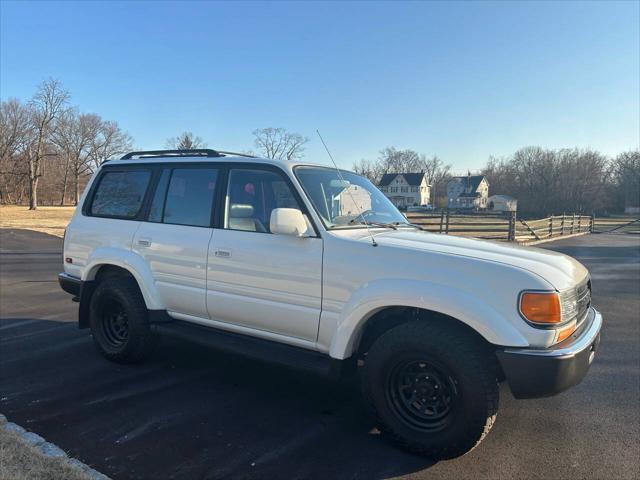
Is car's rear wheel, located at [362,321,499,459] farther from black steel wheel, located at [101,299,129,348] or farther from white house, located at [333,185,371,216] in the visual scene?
black steel wheel, located at [101,299,129,348]

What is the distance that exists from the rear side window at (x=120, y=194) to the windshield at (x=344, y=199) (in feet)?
6.14

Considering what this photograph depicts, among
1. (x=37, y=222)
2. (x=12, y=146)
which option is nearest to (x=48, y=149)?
(x=12, y=146)

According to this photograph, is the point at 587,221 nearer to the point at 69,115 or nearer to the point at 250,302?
the point at 250,302

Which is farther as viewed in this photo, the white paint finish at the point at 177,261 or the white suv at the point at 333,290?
the white paint finish at the point at 177,261

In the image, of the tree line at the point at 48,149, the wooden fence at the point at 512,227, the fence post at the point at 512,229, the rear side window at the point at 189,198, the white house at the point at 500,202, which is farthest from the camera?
the white house at the point at 500,202

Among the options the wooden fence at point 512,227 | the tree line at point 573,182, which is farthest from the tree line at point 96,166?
the wooden fence at point 512,227

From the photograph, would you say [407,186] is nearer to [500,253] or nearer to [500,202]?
[500,202]

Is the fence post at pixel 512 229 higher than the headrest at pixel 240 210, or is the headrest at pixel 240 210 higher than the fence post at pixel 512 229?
the headrest at pixel 240 210

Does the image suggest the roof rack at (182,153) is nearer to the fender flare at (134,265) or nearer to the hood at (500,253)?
the fender flare at (134,265)

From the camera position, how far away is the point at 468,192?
108 meters

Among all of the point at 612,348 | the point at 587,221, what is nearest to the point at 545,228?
the point at 587,221

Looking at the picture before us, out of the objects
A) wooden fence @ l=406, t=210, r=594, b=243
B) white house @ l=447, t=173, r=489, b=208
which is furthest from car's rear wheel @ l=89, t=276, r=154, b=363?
white house @ l=447, t=173, r=489, b=208

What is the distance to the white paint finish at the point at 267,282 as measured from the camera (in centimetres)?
349

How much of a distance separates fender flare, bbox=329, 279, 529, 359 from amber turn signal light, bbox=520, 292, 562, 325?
0.13 meters
